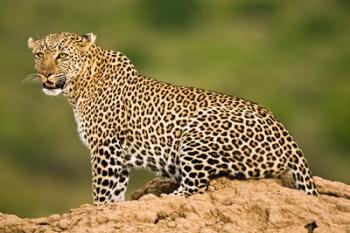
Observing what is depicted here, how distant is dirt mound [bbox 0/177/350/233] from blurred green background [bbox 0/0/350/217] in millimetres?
26158

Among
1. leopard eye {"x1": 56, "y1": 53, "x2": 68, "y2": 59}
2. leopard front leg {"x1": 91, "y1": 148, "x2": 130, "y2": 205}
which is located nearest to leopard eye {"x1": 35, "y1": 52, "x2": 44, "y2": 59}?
leopard eye {"x1": 56, "y1": 53, "x2": 68, "y2": 59}

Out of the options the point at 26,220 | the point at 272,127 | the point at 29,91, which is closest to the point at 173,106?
the point at 272,127

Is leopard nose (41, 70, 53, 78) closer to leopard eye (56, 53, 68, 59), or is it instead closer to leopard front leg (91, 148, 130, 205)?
leopard eye (56, 53, 68, 59)

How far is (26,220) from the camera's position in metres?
14.6

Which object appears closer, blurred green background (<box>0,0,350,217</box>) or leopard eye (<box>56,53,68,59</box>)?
leopard eye (<box>56,53,68,59</box>)

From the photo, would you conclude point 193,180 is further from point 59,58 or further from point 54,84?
point 59,58

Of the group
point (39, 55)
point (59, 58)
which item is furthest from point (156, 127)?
point (39, 55)

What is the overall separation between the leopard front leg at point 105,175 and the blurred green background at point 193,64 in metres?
24.3

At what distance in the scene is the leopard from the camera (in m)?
15.0

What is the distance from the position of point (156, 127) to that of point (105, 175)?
2.65ft

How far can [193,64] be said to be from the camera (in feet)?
220

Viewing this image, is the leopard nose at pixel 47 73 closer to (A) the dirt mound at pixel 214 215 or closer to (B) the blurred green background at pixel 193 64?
(A) the dirt mound at pixel 214 215

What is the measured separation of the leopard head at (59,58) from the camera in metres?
16.5

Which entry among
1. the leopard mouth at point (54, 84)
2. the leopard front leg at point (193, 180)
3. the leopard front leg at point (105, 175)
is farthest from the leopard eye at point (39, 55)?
the leopard front leg at point (193, 180)
